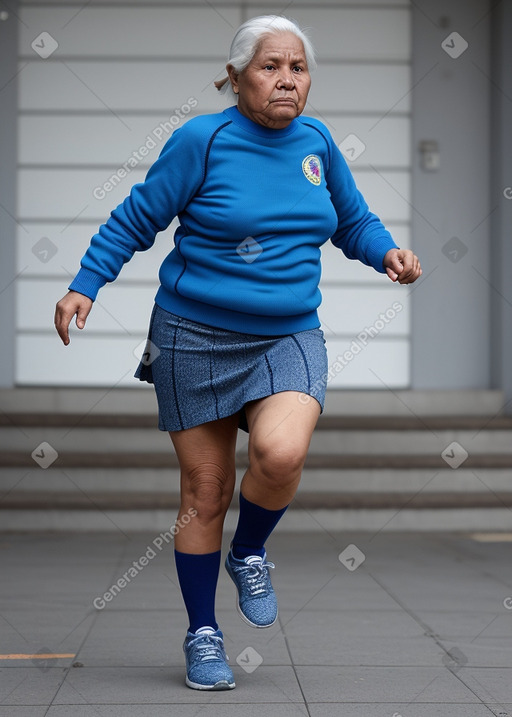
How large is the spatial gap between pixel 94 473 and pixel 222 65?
2.84 m

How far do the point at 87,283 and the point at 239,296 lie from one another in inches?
15.6

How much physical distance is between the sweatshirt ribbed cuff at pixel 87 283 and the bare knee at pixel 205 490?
537 mm

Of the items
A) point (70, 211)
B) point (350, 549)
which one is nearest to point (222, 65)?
point (70, 211)

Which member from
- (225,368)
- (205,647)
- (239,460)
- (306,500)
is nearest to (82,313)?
(225,368)

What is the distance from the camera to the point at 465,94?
735cm

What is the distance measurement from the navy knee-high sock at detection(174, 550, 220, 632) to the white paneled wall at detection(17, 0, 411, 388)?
4.43m

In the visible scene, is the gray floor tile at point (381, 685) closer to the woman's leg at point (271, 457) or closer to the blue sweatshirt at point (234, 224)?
the woman's leg at point (271, 457)

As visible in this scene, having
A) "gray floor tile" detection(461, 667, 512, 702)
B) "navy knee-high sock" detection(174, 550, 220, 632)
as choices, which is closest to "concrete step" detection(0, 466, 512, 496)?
"gray floor tile" detection(461, 667, 512, 702)

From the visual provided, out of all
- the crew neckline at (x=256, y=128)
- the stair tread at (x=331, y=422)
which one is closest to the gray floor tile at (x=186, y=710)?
the crew neckline at (x=256, y=128)

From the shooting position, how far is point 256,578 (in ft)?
9.50

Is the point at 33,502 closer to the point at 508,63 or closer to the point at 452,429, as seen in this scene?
the point at 452,429

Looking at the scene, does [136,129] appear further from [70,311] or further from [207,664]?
[207,664]

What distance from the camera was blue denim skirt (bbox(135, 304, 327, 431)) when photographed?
112 inches

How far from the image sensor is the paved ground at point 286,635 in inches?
111
